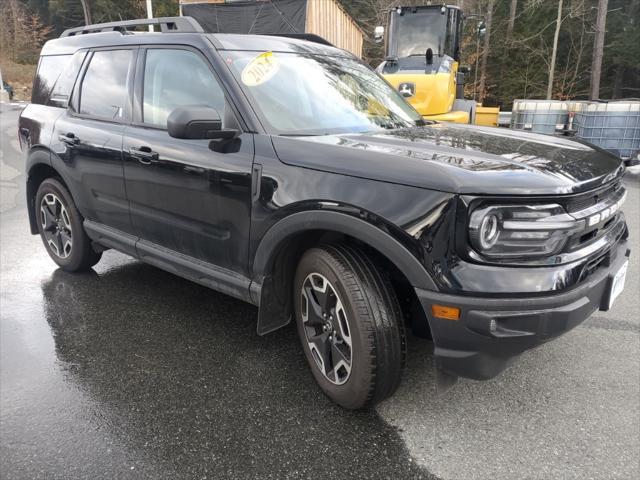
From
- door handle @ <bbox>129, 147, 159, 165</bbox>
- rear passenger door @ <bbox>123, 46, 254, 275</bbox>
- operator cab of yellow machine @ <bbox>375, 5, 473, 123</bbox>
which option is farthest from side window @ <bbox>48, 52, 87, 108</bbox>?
operator cab of yellow machine @ <bbox>375, 5, 473, 123</bbox>

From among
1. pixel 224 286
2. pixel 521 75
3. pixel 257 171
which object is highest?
pixel 521 75

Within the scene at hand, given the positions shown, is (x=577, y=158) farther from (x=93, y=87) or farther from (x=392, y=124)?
(x=93, y=87)

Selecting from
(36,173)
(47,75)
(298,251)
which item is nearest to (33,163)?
(36,173)

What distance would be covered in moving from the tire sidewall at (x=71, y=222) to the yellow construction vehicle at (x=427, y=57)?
6.26 metres

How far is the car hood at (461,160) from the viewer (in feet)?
6.64

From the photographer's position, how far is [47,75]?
4.32 meters

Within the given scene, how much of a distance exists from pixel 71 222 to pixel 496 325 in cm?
357

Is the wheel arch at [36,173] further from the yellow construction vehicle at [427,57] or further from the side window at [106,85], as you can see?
the yellow construction vehicle at [427,57]

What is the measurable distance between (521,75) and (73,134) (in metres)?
26.8

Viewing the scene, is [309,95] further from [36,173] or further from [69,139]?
[36,173]

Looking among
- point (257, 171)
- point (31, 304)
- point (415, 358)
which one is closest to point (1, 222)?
point (31, 304)

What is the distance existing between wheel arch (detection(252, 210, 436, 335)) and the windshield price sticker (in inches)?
35.7

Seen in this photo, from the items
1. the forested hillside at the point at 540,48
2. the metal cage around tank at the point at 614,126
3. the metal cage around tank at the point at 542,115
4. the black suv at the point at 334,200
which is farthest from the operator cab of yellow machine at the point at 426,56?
the forested hillside at the point at 540,48

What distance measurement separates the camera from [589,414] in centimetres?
254
